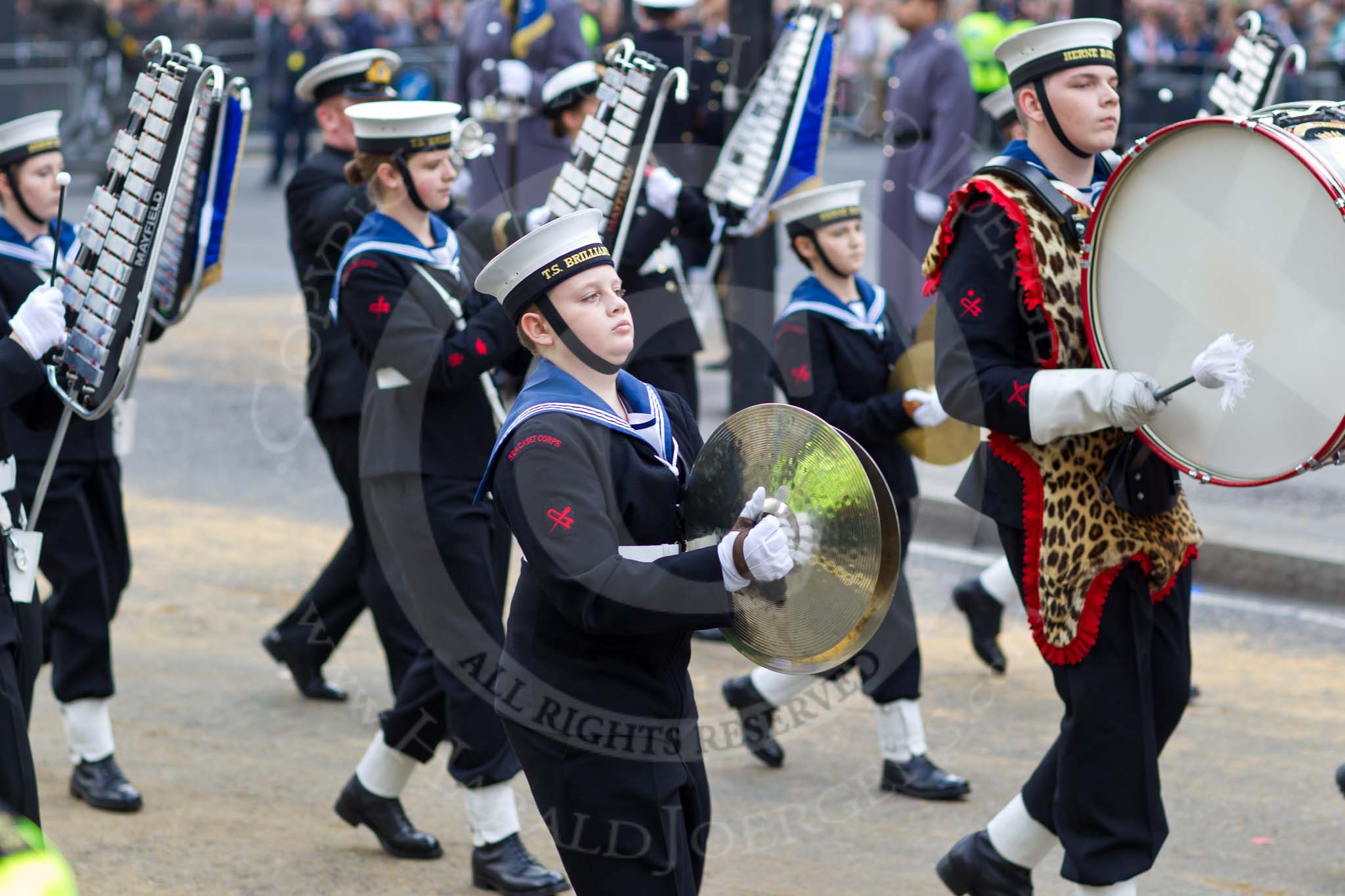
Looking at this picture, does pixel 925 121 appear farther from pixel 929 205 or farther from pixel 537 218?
pixel 537 218

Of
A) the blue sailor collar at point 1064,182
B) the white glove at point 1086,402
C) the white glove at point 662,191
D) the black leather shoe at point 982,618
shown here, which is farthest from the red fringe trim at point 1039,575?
the black leather shoe at point 982,618

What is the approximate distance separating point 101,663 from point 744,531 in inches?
112

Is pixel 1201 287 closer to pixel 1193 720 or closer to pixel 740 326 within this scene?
pixel 1193 720

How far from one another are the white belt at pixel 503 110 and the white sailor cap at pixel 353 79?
8.02 ft

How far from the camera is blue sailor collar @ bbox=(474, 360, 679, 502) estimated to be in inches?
132

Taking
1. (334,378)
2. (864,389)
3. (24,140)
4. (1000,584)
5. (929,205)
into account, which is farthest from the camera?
(929,205)

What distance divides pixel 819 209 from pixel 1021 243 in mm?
1667

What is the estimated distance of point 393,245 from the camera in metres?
4.81

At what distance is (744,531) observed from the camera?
316 cm

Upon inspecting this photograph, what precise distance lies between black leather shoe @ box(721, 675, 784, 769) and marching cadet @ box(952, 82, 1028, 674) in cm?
95

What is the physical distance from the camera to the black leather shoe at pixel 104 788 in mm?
5203

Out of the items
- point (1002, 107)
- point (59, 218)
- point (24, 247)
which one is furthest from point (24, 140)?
point (1002, 107)

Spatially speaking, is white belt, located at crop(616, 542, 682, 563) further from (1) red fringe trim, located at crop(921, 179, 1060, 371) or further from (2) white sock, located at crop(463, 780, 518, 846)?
(2) white sock, located at crop(463, 780, 518, 846)

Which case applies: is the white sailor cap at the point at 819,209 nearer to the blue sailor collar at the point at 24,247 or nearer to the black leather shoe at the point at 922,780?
the black leather shoe at the point at 922,780
